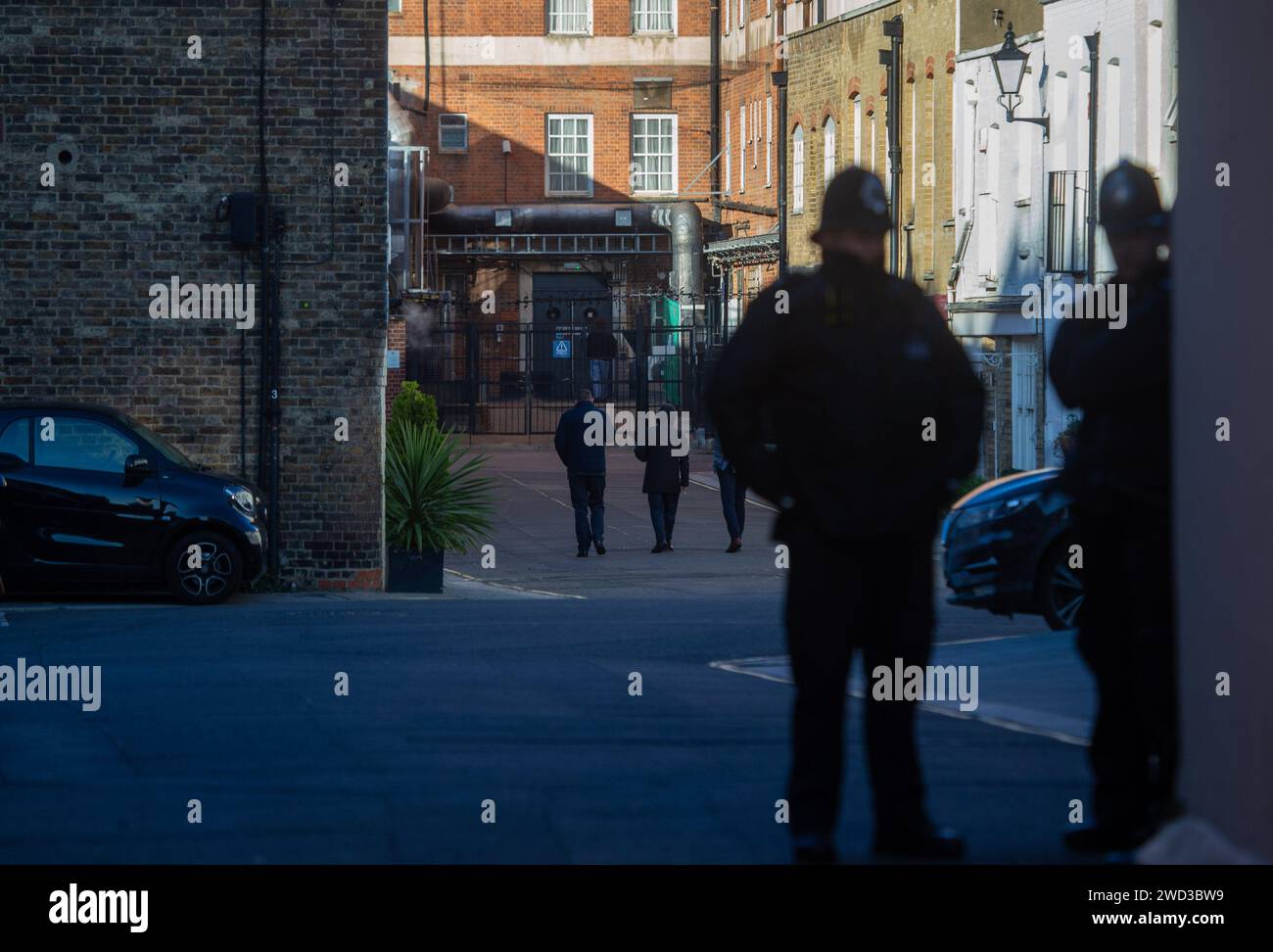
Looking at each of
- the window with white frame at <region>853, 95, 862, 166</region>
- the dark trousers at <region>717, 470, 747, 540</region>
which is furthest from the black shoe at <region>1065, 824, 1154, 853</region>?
the window with white frame at <region>853, 95, 862, 166</region>

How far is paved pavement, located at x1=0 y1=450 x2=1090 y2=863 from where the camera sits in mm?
6258

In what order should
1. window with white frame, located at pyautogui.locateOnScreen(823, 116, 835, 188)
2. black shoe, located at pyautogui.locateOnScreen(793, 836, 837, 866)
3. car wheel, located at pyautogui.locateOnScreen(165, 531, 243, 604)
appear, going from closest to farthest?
black shoe, located at pyautogui.locateOnScreen(793, 836, 837, 866), car wheel, located at pyautogui.locateOnScreen(165, 531, 243, 604), window with white frame, located at pyautogui.locateOnScreen(823, 116, 835, 188)

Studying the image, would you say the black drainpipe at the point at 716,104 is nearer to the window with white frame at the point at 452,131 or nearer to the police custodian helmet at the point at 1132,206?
the window with white frame at the point at 452,131

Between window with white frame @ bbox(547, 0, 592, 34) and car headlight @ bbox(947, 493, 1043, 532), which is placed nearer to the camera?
car headlight @ bbox(947, 493, 1043, 532)

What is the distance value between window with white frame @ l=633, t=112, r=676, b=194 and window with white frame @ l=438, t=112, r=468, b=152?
4268 millimetres

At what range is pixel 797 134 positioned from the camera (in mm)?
44000

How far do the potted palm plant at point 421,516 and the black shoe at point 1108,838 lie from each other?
12.5 meters

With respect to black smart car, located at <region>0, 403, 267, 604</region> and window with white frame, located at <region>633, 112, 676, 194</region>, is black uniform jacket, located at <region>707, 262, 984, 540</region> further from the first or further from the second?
window with white frame, located at <region>633, 112, 676, 194</region>

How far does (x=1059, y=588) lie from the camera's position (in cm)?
1296

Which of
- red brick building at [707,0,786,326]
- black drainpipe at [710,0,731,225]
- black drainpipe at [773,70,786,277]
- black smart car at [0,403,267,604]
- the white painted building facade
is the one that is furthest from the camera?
black drainpipe at [710,0,731,225]

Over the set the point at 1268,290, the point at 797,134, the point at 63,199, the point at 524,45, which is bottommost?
the point at 1268,290
